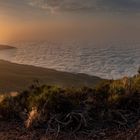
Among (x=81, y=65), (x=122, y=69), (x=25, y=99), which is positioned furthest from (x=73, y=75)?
(x=25, y=99)

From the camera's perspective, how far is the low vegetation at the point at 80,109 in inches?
316

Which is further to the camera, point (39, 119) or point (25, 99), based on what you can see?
point (25, 99)

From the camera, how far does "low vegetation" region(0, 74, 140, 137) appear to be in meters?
8.02

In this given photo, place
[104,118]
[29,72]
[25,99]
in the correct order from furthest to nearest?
[29,72] → [25,99] → [104,118]

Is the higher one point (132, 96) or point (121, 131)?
point (132, 96)

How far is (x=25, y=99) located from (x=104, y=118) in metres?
2.27

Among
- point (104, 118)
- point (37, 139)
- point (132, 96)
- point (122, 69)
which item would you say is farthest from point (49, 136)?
point (122, 69)

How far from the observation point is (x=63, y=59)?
2168 inches

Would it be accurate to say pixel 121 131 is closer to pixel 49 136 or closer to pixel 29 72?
pixel 49 136

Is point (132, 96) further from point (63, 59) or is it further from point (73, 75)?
point (63, 59)

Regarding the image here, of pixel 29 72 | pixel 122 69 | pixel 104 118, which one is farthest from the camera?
pixel 29 72

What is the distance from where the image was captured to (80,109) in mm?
8438

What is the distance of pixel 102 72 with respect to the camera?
4019 cm

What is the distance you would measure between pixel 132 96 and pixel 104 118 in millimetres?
824
